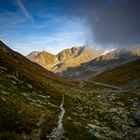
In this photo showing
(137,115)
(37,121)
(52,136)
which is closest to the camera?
(52,136)

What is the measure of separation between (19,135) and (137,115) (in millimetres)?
35674

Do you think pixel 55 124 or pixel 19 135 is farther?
pixel 55 124

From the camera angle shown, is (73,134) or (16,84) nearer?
(73,134)

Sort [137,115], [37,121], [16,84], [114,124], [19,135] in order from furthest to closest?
[137,115] → [16,84] → [114,124] → [37,121] → [19,135]

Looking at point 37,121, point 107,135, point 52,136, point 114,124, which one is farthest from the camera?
point 114,124

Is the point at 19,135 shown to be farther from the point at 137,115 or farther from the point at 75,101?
the point at 137,115

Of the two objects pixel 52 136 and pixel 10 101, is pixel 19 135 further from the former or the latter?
pixel 10 101

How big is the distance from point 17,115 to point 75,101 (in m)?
28.2

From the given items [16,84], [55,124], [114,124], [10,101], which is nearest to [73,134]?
[55,124]

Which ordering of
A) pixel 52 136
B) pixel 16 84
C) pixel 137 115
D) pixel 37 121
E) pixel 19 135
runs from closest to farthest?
1. pixel 19 135
2. pixel 52 136
3. pixel 37 121
4. pixel 16 84
5. pixel 137 115

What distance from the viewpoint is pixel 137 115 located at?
54.7 meters

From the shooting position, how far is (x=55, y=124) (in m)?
32.3

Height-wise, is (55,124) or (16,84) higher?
(16,84)

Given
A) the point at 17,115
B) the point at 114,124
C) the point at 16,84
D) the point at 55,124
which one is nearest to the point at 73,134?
the point at 55,124
